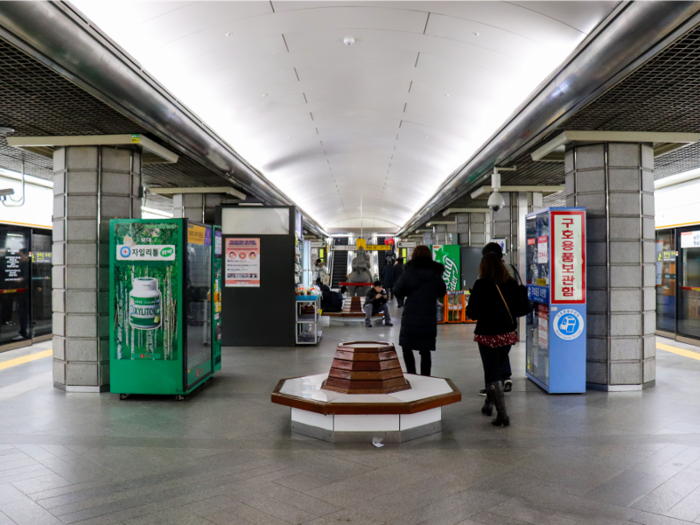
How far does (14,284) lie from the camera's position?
392 inches

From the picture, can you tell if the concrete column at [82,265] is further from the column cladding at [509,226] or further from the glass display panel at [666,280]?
the glass display panel at [666,280]

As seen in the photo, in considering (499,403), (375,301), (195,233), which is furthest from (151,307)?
(375,301)

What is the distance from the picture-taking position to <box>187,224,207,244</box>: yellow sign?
590 centimetres

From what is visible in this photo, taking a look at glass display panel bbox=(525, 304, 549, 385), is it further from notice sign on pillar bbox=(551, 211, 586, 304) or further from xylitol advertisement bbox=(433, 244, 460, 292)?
xylitol advertisement bbox=(433, 244, 460, 292)

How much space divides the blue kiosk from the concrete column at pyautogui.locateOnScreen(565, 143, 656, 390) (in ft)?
1.49

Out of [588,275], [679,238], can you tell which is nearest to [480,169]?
[588,275]

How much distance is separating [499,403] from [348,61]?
4.65m

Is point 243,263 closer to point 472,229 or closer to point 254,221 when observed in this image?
point 254,221

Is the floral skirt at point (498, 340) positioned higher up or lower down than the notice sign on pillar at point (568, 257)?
lower down

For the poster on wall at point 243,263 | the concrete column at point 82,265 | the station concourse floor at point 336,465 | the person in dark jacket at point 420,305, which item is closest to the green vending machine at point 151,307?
the station concourse floor at point 336,465

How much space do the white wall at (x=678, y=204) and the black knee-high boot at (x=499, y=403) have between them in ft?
25.2

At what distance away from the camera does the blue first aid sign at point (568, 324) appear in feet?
19.9

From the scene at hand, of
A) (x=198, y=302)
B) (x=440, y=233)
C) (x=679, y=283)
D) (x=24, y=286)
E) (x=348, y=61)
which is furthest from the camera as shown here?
(x=440, y=233)

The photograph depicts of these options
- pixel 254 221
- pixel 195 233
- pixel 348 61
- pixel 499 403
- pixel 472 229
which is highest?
pixel 348 61
